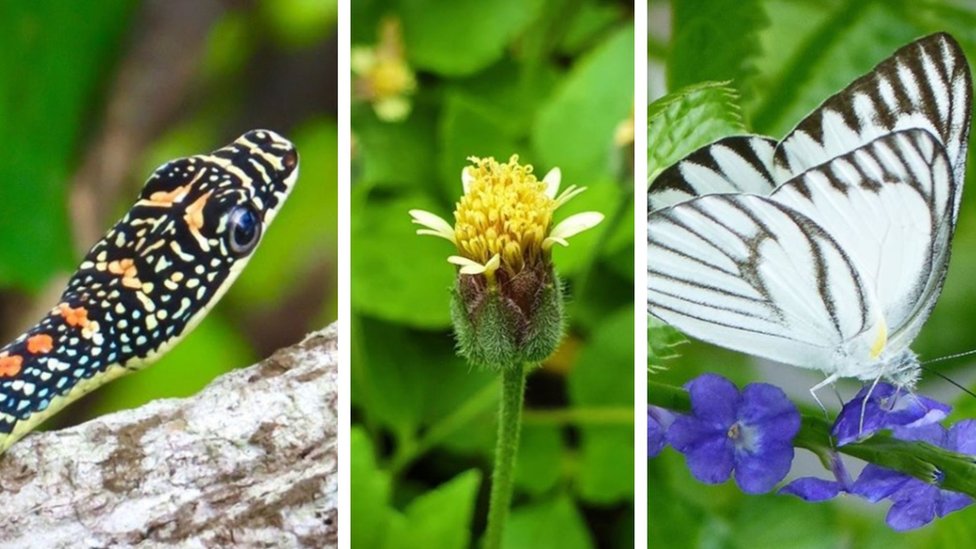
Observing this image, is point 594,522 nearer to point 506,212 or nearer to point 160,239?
point 506,212

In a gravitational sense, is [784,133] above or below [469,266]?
above

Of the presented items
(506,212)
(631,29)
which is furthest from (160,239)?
(631,29)

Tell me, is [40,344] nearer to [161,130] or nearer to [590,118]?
[161,130]

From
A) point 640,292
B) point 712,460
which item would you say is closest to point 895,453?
point 712,460

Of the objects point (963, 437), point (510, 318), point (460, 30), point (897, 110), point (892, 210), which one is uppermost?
point (460, 30)

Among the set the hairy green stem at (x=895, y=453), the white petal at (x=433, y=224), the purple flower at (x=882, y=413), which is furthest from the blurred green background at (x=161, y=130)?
the purple flower at (x=882, y=413)
